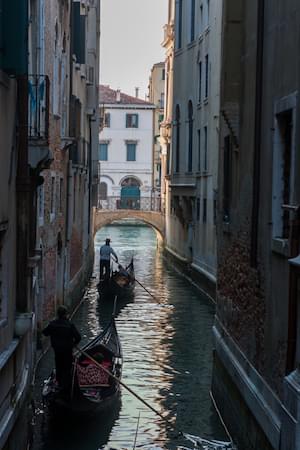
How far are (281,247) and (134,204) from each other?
4004 cm

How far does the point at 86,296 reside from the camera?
80.5 ft

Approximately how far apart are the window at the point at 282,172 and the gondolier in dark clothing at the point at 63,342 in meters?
3.21

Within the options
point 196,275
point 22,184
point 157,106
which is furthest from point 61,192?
point 157,106

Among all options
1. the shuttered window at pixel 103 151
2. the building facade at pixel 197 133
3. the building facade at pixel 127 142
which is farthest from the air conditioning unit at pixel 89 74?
the shuttered window at pixel 103 151

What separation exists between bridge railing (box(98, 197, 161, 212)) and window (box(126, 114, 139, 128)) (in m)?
12.2

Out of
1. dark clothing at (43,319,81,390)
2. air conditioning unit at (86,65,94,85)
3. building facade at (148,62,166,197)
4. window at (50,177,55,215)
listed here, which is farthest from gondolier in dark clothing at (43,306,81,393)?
building facade at (148,62,166,197)

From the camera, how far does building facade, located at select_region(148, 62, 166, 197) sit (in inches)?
2381

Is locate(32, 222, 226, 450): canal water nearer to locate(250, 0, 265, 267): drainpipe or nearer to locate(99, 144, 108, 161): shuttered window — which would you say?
locate(250, 0, 265, 267): drainpipe

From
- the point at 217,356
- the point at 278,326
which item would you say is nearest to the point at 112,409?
the point at 217,356

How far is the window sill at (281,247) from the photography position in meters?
7.71

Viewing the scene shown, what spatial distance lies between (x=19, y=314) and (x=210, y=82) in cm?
1684

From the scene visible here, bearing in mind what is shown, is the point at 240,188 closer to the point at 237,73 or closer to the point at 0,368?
the point at 237,73

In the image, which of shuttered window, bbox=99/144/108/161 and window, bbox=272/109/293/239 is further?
shuttered window, bbox=99/144/108/161

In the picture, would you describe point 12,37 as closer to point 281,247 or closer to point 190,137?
point 281,247
